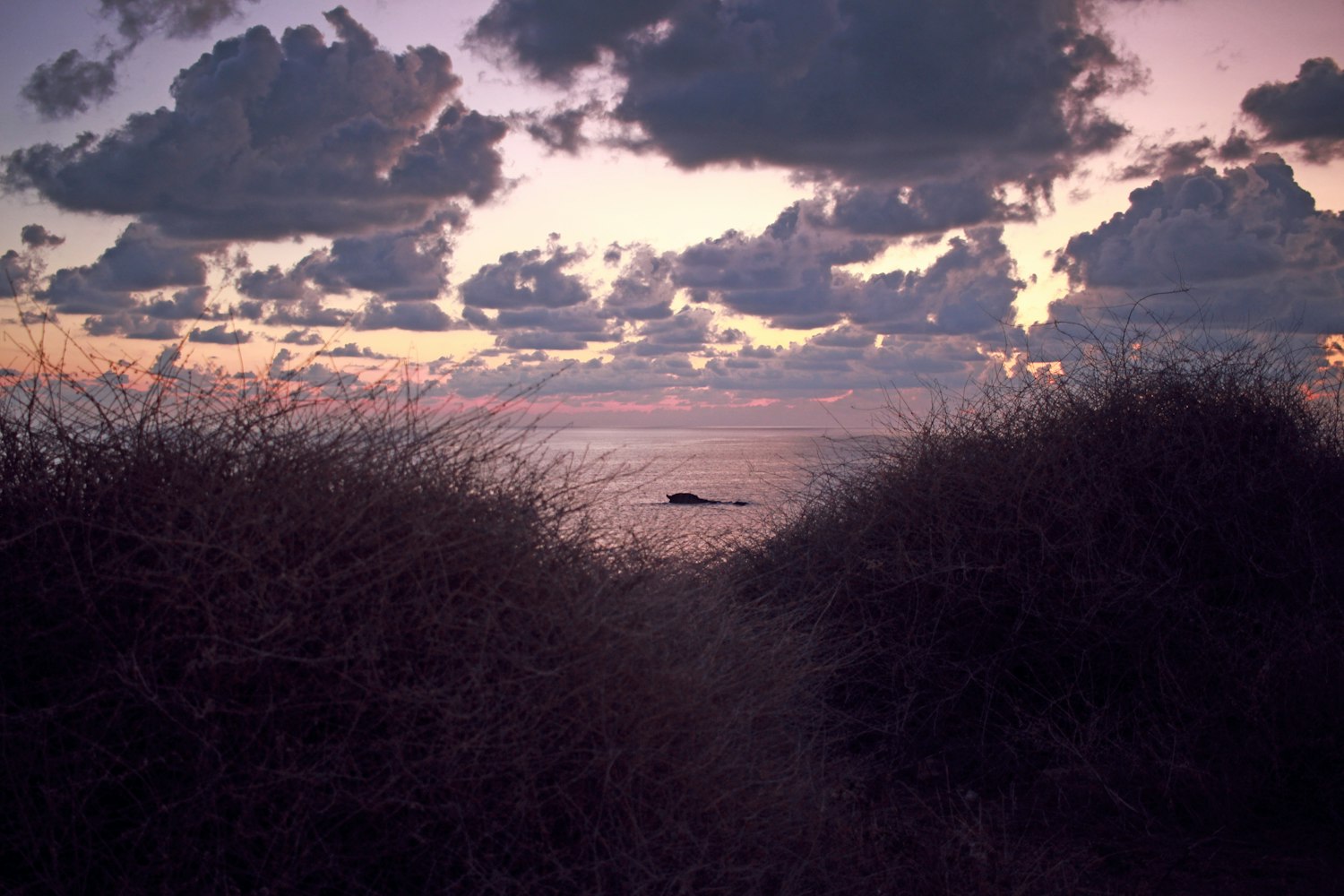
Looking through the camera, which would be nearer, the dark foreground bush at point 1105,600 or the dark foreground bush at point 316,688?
the dark foreground bush at point 316,688

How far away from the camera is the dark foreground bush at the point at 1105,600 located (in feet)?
19.7

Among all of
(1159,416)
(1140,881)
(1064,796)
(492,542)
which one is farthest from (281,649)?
(1159,416)

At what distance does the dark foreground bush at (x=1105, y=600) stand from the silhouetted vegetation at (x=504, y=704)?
0.13 feet

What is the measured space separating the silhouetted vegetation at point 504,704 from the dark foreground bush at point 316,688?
0.02m

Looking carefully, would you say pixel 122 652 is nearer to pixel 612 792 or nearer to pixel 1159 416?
pixel 612 792

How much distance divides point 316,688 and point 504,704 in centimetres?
68

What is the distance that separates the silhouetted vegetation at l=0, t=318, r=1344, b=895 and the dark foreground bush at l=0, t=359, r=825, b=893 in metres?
0.02

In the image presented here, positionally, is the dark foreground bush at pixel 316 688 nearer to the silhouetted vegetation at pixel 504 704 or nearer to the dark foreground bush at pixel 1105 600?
the silhouetted vegetation at pixel 504 704

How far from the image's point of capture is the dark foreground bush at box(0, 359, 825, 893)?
343cm

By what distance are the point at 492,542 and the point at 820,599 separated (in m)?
4.66

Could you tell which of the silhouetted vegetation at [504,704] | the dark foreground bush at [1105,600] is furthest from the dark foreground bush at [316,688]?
the dark foreground bush at [1105,600]

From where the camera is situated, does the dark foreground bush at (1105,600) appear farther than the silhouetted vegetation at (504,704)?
Yes

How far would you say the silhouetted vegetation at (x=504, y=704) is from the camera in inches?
136

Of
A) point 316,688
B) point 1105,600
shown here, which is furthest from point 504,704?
point 1105,600
